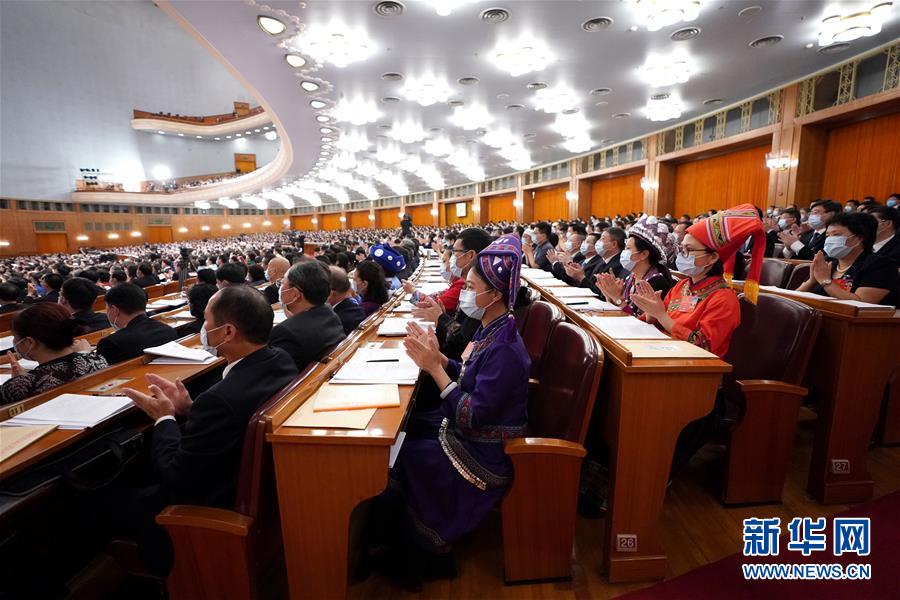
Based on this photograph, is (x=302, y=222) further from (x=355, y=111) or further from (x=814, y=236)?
(x=814, y=236)

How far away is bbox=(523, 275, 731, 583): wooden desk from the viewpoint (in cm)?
169

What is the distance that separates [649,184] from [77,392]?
14.5m

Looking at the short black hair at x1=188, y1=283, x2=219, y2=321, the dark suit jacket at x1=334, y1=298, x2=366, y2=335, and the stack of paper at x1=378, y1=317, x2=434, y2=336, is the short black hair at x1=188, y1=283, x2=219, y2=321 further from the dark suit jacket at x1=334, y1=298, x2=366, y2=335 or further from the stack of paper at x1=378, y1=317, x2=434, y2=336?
the stack of paper at x1=378, y1=317, x2=434, y2=336

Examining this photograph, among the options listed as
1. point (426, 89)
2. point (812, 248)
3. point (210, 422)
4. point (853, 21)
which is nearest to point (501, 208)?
point (426, 89)

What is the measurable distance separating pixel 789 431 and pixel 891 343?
649 mm

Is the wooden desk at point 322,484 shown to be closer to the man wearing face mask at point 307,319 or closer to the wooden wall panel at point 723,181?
the man wearing face mask at point 307,319

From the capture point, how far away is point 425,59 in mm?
7281

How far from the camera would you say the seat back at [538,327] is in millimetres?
2395

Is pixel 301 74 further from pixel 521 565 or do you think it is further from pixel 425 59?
pixel 521 565

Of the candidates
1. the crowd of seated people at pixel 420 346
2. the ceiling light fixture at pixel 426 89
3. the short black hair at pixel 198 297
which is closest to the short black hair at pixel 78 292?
the crowd of seated people at pixel 420 346

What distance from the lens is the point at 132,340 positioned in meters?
2.86

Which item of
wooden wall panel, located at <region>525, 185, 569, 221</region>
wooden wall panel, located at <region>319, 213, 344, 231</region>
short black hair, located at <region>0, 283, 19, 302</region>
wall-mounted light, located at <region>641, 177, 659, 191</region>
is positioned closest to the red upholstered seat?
short black hair, located at <region>0, 283, 19, 302</region>

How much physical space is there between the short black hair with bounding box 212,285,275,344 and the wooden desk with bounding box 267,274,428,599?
0.33 m

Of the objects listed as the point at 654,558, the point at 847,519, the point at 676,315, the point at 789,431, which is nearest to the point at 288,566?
the point at 654,558
